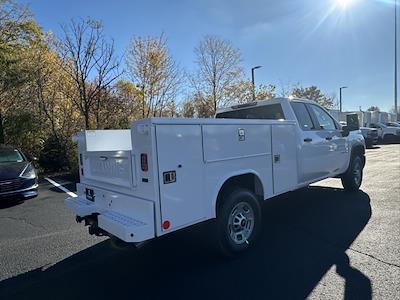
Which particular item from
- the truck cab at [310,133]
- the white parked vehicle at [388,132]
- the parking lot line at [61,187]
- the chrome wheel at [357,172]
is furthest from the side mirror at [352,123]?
the white parked vehicle at [388,132]

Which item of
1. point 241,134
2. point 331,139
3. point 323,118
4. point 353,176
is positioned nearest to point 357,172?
point 353,176

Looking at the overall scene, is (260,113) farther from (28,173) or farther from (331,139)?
(28,173)

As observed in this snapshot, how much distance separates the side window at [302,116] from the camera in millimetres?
6004

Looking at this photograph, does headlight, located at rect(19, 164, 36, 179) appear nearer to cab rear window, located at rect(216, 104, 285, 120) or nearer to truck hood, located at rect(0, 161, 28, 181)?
truck hood, located at rect(0, 161, 28, 181)

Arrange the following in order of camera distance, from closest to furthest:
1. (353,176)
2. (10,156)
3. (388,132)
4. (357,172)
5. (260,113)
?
(260,113) → (353,176) → (357,172) → (10,156) → (388,132)

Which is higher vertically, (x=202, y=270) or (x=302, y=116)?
(x=302, y=116)

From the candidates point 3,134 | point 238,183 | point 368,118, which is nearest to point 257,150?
point 238,183

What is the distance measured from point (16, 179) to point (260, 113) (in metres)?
6.20

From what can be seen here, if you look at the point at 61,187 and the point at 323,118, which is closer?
the point at 323,118

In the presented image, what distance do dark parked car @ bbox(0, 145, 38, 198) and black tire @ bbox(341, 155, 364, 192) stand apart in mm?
7609

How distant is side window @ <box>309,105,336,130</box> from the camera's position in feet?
21.9

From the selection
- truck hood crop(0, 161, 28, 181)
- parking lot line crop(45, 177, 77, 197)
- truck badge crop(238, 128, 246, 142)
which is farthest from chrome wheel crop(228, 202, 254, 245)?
truck hood crop(0, 161, 28, 181)

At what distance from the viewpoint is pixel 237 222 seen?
4508mm

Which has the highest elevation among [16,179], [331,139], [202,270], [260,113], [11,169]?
[260,113]
